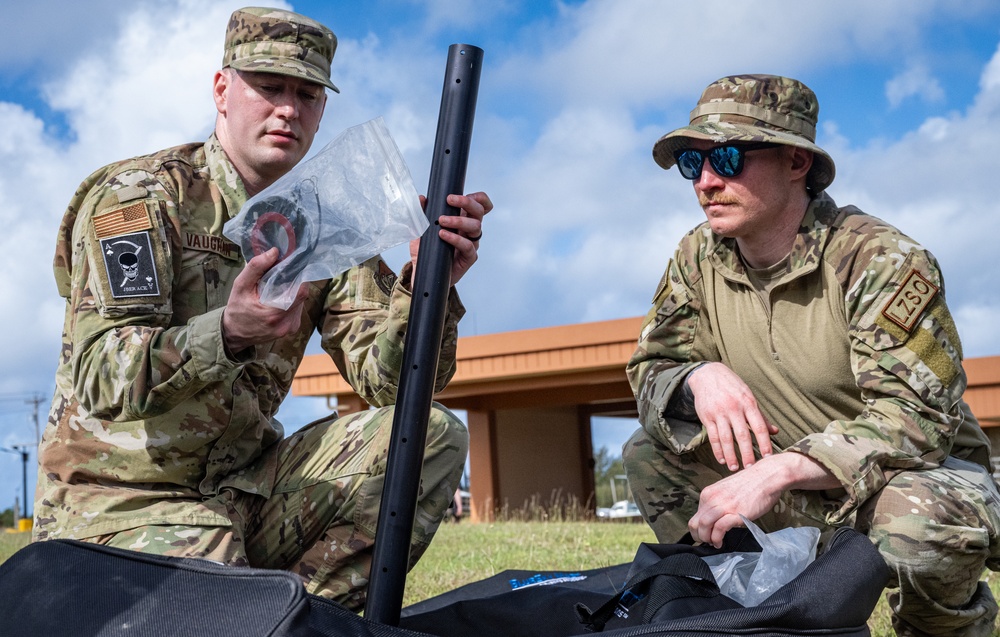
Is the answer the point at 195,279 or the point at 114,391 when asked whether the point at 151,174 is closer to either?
the point at 195,279

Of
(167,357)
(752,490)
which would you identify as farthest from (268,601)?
(752,490)

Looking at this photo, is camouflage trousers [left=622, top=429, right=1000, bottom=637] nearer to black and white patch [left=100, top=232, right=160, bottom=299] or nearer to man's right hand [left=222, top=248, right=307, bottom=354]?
man's right hand [left=222, top=248, right=307, bottom=354]

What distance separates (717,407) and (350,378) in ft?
3.82

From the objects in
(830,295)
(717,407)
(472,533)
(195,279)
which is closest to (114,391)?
(195,279)

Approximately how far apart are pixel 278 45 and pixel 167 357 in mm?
1065

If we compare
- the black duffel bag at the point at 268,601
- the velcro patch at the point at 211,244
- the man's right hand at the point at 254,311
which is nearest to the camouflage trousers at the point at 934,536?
the black duffel bag at the point at 268,601

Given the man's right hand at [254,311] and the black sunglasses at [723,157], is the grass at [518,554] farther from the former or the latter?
the man's right hand at [254,311]

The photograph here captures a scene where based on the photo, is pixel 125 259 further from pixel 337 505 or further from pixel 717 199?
pixel 717 199

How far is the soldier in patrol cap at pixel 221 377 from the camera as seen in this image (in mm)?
2598

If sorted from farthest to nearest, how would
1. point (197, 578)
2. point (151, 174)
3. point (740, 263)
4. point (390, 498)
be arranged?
point (740, 263) → point (151, 174) → point (390, 498) → point (197, 578)

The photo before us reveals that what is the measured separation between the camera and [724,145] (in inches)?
115

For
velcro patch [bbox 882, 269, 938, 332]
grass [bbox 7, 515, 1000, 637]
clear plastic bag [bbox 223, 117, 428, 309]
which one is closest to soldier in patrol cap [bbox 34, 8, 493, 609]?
clear plastic bag [bbox 223, 117, 428, 309]

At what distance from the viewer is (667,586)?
2018mm

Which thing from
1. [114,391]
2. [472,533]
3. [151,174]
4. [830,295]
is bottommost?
[472,533]
